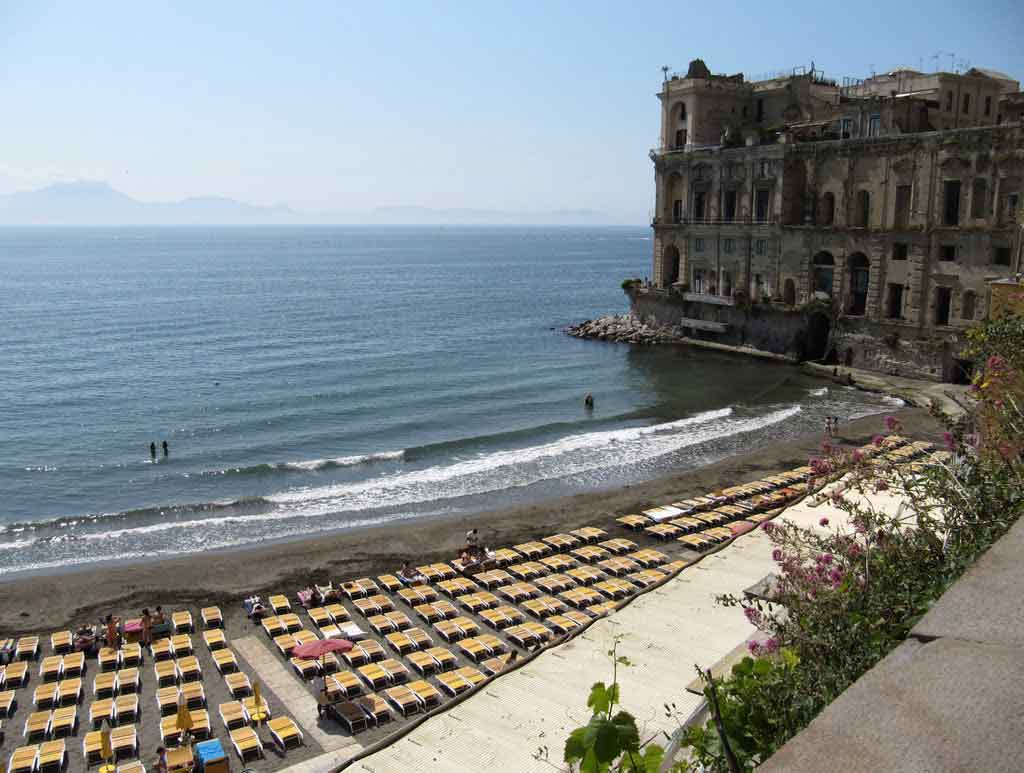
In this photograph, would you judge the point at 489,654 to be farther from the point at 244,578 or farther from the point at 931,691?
the point at 931,691

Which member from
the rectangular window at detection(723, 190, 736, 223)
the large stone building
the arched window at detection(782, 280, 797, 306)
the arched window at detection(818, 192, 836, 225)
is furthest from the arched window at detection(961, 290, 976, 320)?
the rectangular window at detection(723, 190, 736, 223)

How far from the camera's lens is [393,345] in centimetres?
8381

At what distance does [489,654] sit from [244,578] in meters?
11.6

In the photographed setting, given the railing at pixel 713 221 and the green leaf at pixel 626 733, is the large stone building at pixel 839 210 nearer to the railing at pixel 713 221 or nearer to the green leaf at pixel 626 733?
the railing at pixel 713 221

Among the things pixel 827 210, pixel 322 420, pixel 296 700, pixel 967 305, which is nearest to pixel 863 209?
pixel 827 210

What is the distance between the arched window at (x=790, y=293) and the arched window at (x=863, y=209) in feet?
23.4

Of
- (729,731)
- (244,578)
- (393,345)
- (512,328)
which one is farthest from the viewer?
(512,328)

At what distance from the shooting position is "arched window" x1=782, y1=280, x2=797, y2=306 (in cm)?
7038

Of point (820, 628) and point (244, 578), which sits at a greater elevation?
point (820, 628)

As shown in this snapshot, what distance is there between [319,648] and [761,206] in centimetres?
5864

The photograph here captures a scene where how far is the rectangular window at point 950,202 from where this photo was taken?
57.9 metres

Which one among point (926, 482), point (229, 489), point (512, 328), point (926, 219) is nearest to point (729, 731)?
point (926, 482)

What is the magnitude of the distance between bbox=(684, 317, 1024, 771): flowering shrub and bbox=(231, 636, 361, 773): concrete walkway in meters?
12.8

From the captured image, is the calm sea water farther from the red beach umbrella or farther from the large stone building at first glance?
the red beach umbrella
